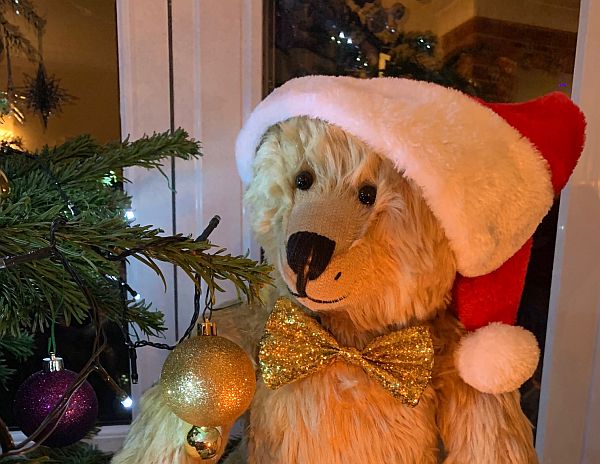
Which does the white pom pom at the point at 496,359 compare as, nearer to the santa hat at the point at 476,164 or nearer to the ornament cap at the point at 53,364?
the santa hat at the point at 476,164

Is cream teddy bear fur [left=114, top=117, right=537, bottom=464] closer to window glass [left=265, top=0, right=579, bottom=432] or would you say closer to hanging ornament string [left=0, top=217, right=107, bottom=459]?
hanging ornament string [left=0, top=217, right=107, bottom=459]

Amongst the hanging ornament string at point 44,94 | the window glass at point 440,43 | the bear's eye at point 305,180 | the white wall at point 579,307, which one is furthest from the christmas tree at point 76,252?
the white wall at point 579,307

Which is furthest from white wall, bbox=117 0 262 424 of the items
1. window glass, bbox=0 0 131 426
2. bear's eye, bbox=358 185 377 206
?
bear's eye, bbox=358 185 377 206

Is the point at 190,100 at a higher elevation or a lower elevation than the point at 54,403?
higher

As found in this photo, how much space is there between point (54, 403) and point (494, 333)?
498 mm

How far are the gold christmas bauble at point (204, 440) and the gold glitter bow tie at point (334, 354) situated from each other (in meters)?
0.10

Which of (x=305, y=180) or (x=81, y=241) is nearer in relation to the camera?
(x=81, y=241)

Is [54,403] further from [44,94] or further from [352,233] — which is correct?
[44,94]

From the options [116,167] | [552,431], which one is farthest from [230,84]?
[552,431]

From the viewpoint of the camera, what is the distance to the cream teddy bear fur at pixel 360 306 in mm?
595

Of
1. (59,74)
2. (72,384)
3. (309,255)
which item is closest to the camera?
(72,384)

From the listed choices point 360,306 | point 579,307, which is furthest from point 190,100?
point 579,307

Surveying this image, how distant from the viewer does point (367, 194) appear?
604mm

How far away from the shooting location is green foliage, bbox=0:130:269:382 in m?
0.49
